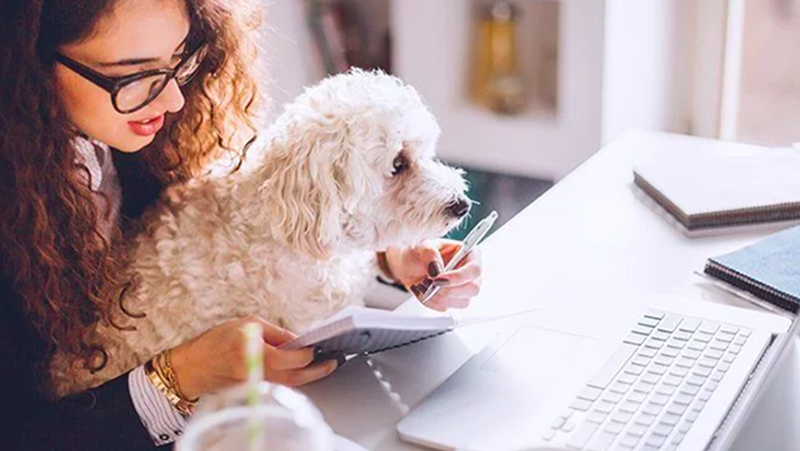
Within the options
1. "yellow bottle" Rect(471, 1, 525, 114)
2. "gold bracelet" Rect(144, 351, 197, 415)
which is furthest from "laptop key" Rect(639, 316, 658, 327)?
"yellow bottle" Rect(471, 1, 525, 114)

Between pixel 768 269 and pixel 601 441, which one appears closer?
pixel 601 441

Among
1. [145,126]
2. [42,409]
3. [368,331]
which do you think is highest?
[145,126]

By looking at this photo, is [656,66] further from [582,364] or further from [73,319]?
[73,319]

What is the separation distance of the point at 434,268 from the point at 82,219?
1.32ft

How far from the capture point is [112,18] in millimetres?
1094

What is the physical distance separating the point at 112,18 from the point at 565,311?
0.57 m

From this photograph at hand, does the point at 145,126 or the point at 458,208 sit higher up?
the point at 145,126

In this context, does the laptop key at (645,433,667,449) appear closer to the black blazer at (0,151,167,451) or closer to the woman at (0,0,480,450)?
the woman at (0,0,480,450)

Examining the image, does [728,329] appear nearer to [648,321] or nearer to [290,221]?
[648,321]

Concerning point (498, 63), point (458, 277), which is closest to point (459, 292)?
point (458, 277)

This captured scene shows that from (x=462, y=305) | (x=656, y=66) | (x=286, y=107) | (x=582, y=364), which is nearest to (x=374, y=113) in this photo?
(x=286, y=107)

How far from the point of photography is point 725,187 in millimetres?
1530

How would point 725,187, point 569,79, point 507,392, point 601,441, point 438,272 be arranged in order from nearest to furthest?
point 601,441
point 507,392
point 438,272
point 725,187
point 569,79

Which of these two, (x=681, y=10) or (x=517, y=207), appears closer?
(x=681, y=10)
